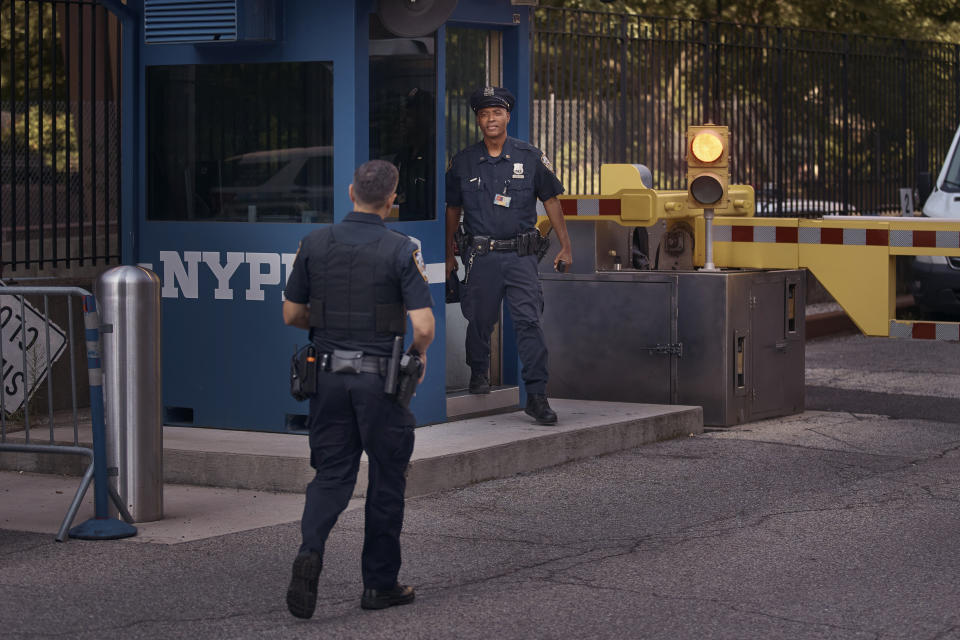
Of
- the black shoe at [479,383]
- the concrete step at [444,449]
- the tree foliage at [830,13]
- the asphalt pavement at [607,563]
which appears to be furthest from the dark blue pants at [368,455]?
the tree foliage at [830,13]

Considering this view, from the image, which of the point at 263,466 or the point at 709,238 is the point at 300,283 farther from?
the point at 709,238

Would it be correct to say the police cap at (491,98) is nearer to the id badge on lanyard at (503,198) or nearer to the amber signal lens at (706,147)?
the id badge on lanyard at (503,198)

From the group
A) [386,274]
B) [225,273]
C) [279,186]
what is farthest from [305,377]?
[225,273]

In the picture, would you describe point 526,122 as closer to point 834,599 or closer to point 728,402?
point 728,402

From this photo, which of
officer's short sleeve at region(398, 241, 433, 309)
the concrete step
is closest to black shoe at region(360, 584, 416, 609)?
officer's short sleeve at region(398, 241, 433, 309)

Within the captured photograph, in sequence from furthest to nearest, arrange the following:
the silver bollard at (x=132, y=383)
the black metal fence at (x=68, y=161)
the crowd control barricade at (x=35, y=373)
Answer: the black metal fence at (x=68, y=161) < the crowd control barricade at (x=35, y=373) < the silver bollard at (x=132, y=383)

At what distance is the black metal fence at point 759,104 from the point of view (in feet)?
47.3

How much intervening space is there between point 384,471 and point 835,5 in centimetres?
2139

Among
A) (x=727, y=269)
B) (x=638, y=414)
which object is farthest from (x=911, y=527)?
(x=727, y=269)

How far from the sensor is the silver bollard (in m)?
7.38

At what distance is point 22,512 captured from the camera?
7.84 meters

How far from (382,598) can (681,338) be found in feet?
15.5

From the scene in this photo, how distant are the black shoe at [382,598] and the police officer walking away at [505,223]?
11.3 ft

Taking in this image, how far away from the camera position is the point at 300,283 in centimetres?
602
